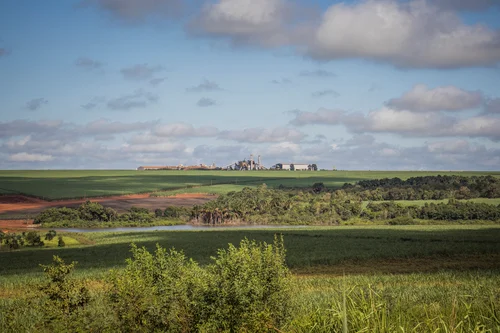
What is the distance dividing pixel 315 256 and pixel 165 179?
429ft

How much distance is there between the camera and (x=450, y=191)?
394 ft

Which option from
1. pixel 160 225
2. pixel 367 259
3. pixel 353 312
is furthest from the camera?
pixel 160 225

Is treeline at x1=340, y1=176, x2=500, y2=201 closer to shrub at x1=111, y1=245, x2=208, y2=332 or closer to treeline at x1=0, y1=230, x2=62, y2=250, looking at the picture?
treeline at x1=0, y1=230, x2=62, y2=250

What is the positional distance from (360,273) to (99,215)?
67060 mm

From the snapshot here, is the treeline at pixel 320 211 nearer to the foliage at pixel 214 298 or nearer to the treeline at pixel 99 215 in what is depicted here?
the treeline at pixel 99 215

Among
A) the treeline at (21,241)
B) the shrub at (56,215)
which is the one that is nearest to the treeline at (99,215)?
the shrub at (56,215)

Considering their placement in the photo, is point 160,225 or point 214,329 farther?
point 160,225

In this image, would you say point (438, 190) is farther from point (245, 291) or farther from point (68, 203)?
point (245, 291)

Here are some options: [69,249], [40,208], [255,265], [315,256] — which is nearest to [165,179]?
[40,208]

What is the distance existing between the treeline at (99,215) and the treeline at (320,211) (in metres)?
4.35

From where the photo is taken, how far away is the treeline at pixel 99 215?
297 feet

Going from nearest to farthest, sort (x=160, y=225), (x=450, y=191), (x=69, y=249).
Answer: (x=69, y=249) → (x=160, y=225) → (x=450, y=191)

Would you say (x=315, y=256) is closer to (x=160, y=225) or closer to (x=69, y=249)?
(x=69, y=249)

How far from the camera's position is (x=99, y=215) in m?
95.3
